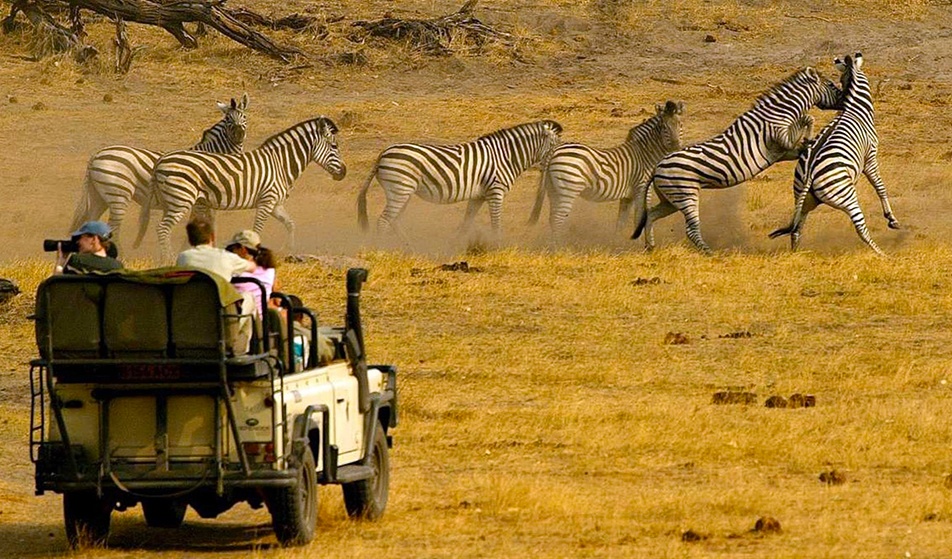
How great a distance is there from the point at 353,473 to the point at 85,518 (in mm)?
1153

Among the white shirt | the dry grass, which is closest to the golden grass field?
the dry grass

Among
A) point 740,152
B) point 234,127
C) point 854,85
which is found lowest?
point 234,127

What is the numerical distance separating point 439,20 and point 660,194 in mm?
11875

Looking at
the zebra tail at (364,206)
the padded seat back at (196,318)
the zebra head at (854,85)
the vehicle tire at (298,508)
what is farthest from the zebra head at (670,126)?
the padded seat back at (196,318)

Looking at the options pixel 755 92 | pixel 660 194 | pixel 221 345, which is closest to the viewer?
pixel 221 345

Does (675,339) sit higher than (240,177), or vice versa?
(240,177)

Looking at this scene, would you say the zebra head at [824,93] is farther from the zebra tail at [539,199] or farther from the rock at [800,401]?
the rock at [800,401]

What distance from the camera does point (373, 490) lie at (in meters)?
9.35

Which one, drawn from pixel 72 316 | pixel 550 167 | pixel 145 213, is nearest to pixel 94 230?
pixel 72 316

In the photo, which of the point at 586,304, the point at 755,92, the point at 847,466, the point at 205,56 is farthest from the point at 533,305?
the point at 205,56

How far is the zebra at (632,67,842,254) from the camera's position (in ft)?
66.5

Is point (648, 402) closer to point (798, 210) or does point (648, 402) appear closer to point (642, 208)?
point (798, 210)

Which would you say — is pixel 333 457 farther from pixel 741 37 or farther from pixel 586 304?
pixel 741 37

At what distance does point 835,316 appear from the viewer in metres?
15.8
